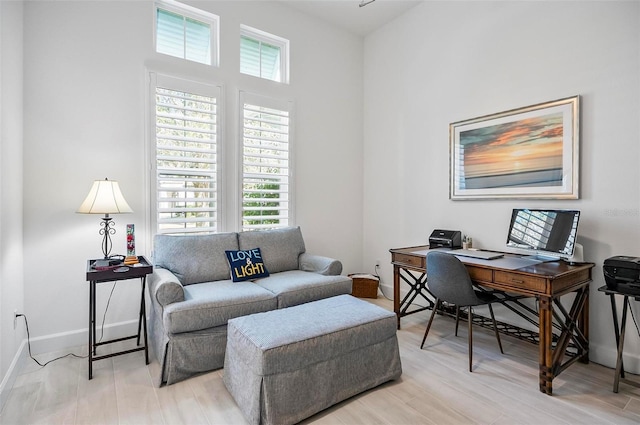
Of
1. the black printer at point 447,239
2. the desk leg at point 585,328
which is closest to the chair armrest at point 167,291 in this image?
the black printer at point 447,239

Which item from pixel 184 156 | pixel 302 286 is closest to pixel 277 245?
pixel 302 286

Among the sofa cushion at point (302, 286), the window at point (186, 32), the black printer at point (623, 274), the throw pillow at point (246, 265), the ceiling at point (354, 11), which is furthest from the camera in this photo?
the ceiling at point (354, 11)

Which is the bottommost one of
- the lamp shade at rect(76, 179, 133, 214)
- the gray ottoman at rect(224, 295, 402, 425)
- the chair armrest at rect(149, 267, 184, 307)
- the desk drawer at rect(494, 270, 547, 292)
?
the gray ottoman at rect(224, 295, 402, 425)

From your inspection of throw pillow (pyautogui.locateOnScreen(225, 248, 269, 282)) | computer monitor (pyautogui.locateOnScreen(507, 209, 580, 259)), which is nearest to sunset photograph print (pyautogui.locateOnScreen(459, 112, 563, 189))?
computer monitor (pyautogui.locateOnScreen(507, 209, 580, 259))

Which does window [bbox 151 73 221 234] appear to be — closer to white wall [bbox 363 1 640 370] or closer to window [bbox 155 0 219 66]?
window [bbox 155 0 219 66]

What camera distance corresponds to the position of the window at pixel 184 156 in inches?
120

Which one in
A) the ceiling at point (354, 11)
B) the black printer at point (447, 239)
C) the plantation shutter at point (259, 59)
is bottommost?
the black printer at point (447, 239)

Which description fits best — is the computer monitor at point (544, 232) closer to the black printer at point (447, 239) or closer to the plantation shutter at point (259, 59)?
the black printer at point (447, 239)

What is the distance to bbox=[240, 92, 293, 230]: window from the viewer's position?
141 inches

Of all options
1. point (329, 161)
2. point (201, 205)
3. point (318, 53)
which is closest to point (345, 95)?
point (318, 53)

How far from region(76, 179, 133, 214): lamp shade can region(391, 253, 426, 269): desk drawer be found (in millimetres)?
2379

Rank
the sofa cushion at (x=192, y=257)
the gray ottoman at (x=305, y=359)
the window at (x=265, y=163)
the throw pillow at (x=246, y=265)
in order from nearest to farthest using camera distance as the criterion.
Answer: the gray ottoman at (x=305, y=359) → the sofa cushion at (x=192, y=257) → the throw pillow at (x=246, y=265) → the window at (x=265, y=163)

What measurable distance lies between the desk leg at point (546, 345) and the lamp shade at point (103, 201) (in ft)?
9.80

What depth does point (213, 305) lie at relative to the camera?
2.33 m
